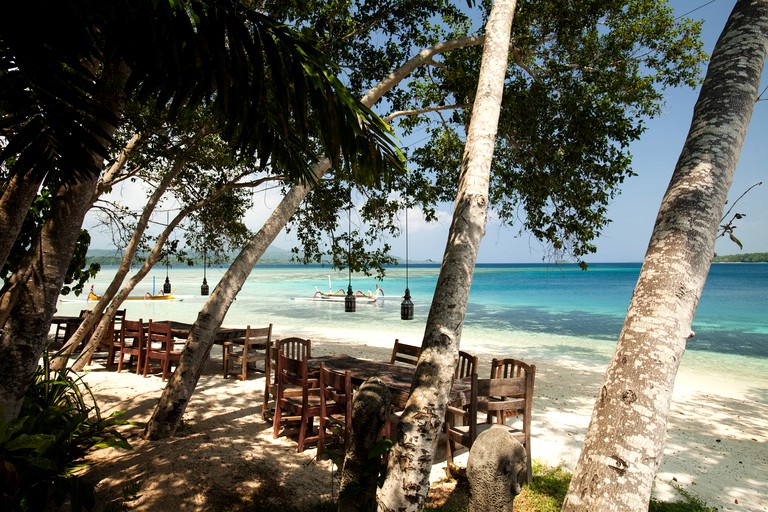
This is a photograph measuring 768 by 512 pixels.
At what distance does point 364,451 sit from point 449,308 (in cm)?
91

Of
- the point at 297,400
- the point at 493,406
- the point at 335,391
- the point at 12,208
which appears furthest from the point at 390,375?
the point at 12,208

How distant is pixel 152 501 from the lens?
3543 mm

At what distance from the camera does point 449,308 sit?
2.79 m

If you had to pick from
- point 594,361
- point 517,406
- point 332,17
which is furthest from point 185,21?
point 594,361

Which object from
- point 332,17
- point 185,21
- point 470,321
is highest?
point 332,17

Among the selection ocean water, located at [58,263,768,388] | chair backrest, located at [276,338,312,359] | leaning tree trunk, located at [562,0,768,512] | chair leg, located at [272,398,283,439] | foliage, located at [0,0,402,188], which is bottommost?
ocean water, located at [58,263,768,388]

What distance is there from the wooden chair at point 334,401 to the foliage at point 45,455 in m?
1.71

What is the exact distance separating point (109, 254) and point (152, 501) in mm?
5672

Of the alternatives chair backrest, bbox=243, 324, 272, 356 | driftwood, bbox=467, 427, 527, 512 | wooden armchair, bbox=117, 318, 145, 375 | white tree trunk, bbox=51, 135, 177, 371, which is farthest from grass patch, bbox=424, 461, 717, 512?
wooden armchair, bbox=117, 318, 145, 375

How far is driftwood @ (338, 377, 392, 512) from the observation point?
238 centimetres

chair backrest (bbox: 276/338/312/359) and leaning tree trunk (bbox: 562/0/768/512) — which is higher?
leaning tree trunk (bbox: 562/0/768/512)

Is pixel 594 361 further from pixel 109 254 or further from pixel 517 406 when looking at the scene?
pixel 109 254

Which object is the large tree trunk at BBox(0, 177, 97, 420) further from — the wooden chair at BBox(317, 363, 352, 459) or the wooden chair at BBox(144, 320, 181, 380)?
the wooden chair at BBox(144, 320, 181, 380)

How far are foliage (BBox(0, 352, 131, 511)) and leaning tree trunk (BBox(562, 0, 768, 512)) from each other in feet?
10.3
